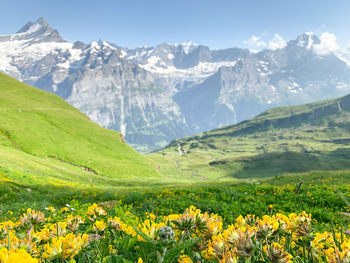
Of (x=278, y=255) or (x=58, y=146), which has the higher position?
(x=58, y=146)

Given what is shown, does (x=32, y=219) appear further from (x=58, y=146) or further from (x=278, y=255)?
(x=58, y=146)

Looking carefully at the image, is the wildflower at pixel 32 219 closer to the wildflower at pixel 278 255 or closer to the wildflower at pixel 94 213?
the wildflower at pixel 94 213

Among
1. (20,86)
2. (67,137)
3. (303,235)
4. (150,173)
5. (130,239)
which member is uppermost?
(20,86)

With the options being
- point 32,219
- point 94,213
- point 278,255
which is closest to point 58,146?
point 94,213

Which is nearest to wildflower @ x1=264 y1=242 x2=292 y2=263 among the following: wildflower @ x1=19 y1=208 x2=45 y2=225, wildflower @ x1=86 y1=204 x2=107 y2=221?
wildflower @ x1=86 y1=204 x2=107 y2=221

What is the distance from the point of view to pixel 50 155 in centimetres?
7288

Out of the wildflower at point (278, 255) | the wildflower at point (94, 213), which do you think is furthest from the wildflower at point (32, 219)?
the wildflower at point (278, 255)

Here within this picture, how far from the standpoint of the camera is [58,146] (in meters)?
79.0

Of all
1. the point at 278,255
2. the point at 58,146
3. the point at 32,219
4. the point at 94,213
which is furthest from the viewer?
the point at 58,146

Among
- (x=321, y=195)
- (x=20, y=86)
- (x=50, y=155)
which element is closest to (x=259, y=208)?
(x=321, y=195)

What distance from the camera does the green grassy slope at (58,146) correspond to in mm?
56812

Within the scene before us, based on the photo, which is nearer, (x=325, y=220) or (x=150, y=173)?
(x=325, y=220)

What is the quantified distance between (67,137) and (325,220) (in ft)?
305

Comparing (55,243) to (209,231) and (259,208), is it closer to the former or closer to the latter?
(209,231)
